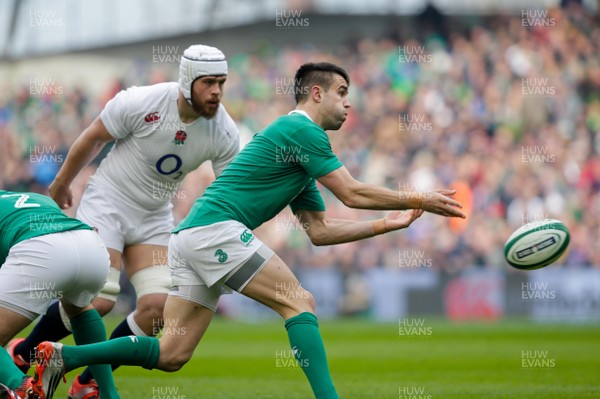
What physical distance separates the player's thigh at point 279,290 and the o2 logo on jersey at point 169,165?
197 cm

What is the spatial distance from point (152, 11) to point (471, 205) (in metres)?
9.17

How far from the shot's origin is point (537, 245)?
7980 millimetres

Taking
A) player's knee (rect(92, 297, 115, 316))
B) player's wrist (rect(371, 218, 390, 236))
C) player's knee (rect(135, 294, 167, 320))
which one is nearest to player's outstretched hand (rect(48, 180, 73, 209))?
player's knee (rect(92, 297, 115, 316))

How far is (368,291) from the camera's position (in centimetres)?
1958

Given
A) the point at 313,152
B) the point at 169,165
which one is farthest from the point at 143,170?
the point at 313,152

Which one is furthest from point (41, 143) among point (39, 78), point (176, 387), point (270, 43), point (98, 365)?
point (98, 365)

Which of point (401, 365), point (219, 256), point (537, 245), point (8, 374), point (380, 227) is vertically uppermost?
point (537, 245)

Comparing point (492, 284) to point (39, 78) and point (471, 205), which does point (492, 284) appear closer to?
point (471, 205)

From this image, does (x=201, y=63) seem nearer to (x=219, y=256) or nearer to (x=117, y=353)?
(x=219, y=256)

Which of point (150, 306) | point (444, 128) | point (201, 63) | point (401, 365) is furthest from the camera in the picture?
point (444, 128)

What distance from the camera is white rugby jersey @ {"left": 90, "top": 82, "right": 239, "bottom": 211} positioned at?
8.02 meters

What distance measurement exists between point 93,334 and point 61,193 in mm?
1567

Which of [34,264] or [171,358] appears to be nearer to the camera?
[34,264]

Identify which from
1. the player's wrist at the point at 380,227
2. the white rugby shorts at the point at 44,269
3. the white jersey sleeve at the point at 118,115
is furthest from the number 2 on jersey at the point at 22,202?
the player's wrist at the point at 380,227
